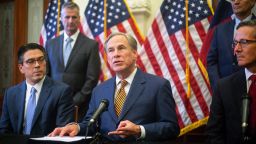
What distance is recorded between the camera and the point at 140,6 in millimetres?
4836

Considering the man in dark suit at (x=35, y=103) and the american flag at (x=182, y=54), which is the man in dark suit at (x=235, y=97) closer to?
the man in dark suit at (x=35, y=103)

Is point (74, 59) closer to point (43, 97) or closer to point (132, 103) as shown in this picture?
point (43, 97)

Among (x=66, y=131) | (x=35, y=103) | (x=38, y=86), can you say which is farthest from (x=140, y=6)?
(x=66, y=131)

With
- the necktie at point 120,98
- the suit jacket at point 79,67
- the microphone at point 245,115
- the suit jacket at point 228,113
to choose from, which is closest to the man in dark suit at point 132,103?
the necktie at point 120,98

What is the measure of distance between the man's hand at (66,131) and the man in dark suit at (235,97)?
3.06ft

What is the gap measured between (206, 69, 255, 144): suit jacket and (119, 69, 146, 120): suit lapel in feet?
1.83

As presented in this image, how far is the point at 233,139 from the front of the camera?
2375 mm

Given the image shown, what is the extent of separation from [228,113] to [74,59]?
7.63 feet

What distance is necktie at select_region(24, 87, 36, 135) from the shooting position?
2.97 m

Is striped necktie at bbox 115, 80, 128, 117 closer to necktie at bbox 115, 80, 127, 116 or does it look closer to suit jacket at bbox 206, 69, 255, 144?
necktie at bbox 115, 80, 127, 116

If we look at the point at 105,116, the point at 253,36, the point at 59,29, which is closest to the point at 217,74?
the point at 253,36

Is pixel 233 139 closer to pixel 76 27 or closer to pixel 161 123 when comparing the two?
pixel 161 123

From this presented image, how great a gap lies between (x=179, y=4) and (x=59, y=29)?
6.06 feet

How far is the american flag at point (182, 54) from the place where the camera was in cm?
431
